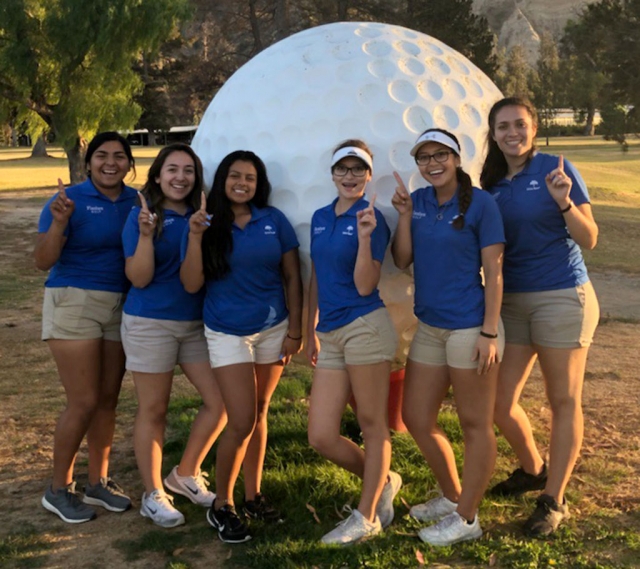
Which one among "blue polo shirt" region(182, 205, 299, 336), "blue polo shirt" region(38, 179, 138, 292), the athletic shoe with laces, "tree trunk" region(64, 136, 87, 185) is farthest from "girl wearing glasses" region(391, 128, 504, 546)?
"tree trunk" region(64, 136, 87, 185)

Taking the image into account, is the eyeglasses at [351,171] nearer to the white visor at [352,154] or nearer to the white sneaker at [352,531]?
the white visor at [352,154]

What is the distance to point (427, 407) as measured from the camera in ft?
13.0

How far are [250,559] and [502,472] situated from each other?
6.39 ft

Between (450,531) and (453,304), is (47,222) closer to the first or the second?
(453,304)

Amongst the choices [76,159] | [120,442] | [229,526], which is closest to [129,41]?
[76,159]

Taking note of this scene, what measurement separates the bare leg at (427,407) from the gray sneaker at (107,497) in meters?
1.86

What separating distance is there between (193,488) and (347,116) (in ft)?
7.89

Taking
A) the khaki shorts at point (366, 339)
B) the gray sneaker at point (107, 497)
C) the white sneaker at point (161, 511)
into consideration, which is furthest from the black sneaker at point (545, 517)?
the gray sneaker at point (107, 497)

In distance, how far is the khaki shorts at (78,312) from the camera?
4234mm

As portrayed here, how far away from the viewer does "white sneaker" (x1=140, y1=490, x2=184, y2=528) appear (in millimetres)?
4324

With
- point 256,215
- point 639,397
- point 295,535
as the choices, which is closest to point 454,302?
point 256,215

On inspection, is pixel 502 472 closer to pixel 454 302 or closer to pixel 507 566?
pixel 507 566

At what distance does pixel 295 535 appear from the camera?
415 cm

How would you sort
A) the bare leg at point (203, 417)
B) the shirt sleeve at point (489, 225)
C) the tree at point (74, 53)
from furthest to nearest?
the tree at point (74, 53) → the bare leg at point (203, 417) → the shirt sleeve at point (489, 225)
